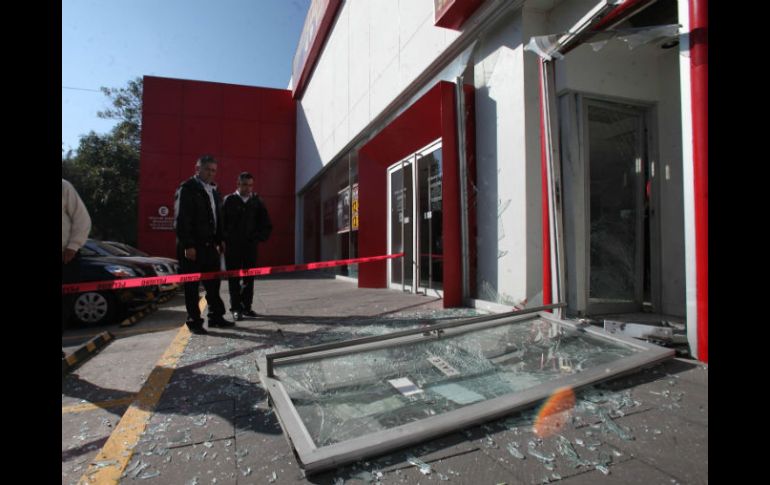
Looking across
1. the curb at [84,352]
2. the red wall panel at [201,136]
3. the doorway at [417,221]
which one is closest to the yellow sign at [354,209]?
the doorway at [417,221]

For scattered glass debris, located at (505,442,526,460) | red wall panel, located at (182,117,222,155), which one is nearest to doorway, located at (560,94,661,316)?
scattered glass debris, located at (505,442,526,460)

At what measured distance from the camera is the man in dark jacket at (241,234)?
4.82 meters

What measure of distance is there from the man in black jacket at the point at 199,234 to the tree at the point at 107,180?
938 inches

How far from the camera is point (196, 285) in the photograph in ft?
13.9

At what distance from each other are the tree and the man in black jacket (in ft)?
78.2

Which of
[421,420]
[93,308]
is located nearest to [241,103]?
[93,308]

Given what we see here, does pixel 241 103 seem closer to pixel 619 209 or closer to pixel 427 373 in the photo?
pixel 619 209

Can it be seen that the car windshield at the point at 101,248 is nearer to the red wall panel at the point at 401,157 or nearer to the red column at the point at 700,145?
the red wall panel at the point at 401,157

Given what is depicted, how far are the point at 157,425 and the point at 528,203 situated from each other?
356 centimetres

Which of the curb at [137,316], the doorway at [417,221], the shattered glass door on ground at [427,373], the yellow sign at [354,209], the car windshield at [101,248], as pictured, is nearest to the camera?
the shattered glass door on ground at [427,373]

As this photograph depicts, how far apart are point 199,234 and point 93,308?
2654 mm

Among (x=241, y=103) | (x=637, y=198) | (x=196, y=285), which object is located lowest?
(x=196, y=285)
